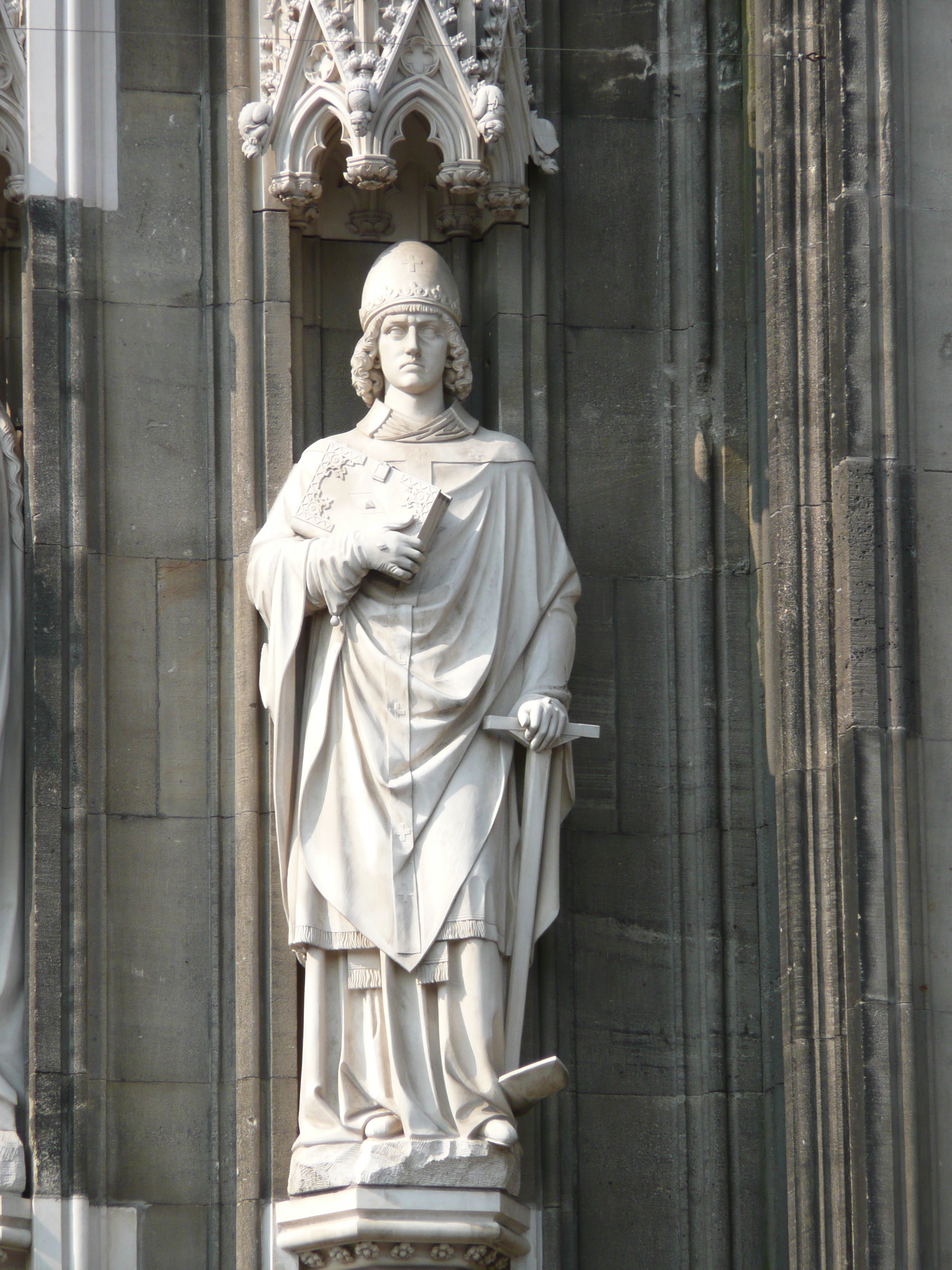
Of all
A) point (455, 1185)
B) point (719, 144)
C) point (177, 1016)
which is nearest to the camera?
point (455, 1185)

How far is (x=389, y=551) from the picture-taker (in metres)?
9.95

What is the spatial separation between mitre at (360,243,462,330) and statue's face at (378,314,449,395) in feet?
0.13

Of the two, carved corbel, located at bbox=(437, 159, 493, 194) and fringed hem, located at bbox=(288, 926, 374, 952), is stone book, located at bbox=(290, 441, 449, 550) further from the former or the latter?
fringed hem, located at bbox=(288, 926, 374, 952)

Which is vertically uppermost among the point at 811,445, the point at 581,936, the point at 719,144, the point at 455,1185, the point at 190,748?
the point at 719,144

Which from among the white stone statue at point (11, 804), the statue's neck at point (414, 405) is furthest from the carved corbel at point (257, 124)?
the white stone statue at point (11, 804)

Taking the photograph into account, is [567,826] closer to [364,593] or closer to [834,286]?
[364,593]

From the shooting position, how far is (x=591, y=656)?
1070cm

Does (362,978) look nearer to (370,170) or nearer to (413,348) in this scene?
(413,348)

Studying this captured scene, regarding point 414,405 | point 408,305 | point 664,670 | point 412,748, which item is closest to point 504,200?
point 408,305

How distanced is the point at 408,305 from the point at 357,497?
67 centimetres

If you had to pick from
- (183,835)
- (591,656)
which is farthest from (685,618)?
(183,835)

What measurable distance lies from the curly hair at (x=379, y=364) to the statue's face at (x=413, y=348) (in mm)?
22

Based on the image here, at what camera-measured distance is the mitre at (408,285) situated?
10.3 metres

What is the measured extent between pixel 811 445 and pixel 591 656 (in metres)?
1.03
